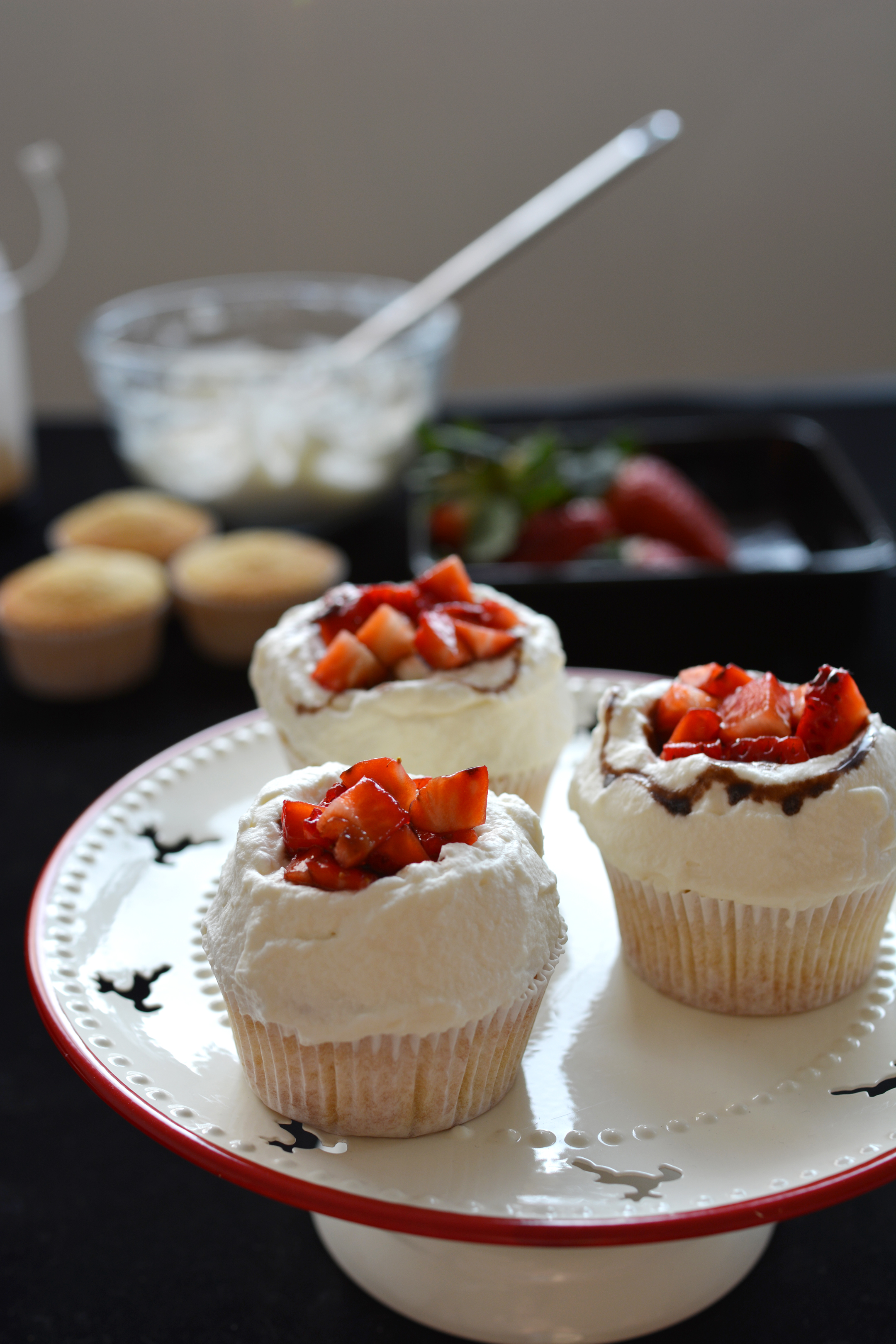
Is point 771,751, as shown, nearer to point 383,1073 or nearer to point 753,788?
point 753,788

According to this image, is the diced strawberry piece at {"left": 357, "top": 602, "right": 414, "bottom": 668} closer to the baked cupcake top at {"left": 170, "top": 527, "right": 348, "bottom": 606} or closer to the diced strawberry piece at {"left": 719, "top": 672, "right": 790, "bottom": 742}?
the diced strawberry piece at {"left": 719, "top": 672, "right": 790, "bottom": 742}

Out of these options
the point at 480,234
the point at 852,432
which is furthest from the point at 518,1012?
the point at 480,234

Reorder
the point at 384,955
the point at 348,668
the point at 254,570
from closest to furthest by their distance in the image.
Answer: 1. the point at 384,955
2. the point at 348,668
3. the point at 254,570

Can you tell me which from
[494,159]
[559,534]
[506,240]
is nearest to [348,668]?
[559,534]

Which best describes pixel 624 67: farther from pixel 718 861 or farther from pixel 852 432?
pixel 718 861

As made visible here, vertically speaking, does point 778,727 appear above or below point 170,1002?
above

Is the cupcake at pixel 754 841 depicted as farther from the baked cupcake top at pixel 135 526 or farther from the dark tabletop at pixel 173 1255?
the baked cupcake top at pixel 135 526

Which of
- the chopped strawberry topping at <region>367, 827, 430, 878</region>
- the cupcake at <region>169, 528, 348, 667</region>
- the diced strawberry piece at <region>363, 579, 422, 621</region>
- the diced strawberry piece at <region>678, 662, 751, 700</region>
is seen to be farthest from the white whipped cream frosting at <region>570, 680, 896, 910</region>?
the cupcake at <region>169, 528, 348, 667</region>
